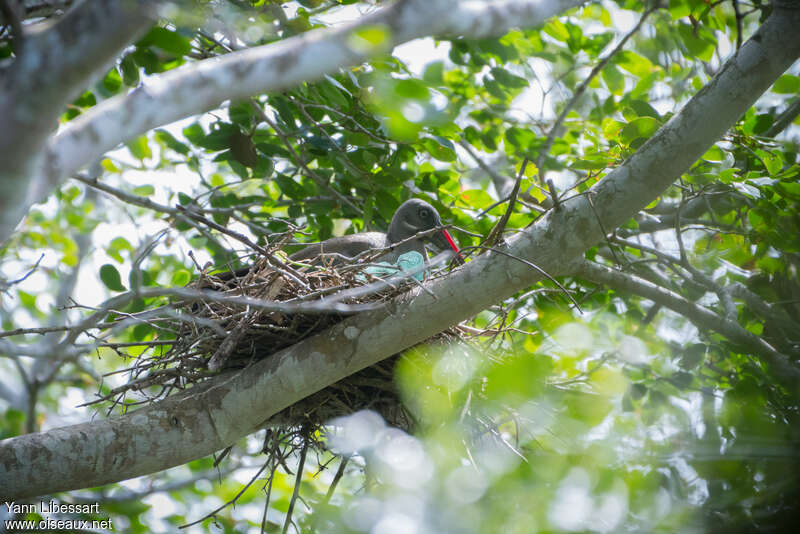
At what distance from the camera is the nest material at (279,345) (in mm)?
2994

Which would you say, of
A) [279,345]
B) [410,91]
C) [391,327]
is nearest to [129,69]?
[279,345]

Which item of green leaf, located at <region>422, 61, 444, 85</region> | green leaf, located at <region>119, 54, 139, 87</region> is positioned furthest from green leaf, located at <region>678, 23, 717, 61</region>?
green leaf, located at <region>119, 54, 139, 87</region>

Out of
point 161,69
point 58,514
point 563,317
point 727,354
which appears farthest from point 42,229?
point 727,354

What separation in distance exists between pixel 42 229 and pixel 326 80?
6450mm

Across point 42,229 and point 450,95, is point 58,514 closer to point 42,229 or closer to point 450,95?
point 450,95

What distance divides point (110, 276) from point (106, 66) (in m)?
2.51

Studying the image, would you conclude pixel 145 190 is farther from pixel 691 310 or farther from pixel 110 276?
pixel 691 310

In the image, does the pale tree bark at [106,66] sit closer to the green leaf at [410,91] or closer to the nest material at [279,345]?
the green leaf at [410,91]

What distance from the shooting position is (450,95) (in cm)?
562

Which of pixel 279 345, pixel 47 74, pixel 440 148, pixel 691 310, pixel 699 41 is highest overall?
pixel 47 74

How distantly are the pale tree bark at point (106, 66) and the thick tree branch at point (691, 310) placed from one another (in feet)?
7.15

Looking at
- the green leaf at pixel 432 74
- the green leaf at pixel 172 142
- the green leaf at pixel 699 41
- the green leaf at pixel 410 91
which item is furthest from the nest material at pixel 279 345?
the green leaf at pixel 699 41

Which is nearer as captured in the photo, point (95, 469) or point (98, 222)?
point (95, 469)

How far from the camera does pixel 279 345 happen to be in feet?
10.0
